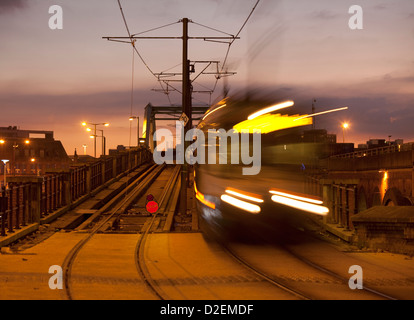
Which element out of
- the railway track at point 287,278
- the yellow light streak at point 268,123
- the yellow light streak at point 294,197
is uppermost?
the yellow light streak at point 268,123

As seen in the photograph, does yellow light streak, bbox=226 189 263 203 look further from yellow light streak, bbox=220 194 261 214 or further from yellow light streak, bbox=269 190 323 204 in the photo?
yellow light streak, bbox=269 190 323 204

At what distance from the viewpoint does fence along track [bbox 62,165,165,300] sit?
368 inches

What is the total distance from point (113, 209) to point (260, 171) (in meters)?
10.4

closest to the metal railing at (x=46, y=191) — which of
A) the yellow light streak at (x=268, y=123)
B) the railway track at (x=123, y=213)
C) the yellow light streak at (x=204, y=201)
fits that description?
the railway track at (x=123, y=213)

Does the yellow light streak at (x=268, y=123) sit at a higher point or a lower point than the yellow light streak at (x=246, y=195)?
higher

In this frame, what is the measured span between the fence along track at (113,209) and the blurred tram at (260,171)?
3311 mm

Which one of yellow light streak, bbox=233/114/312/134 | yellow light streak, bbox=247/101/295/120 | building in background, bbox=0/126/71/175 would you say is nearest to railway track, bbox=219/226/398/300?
yellow light streak, bbox=233/114/312/134

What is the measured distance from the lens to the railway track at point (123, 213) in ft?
31.7

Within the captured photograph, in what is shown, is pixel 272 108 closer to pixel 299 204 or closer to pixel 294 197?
pixel 294 197

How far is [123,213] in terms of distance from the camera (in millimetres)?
21312

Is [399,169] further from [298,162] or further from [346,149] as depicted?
[346,149]

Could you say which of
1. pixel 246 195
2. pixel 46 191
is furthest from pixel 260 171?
pixel 46 191

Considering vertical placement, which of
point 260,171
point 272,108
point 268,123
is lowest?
point 260,171

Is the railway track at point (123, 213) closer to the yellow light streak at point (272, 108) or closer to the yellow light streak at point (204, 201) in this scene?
the yellow light streak at point (204, 201)
